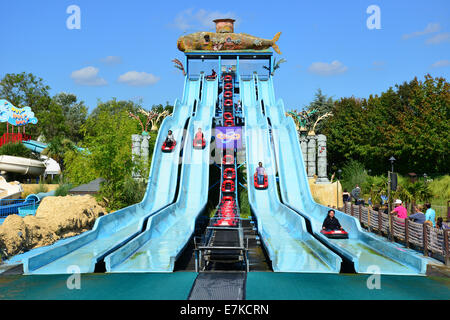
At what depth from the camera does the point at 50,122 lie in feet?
196

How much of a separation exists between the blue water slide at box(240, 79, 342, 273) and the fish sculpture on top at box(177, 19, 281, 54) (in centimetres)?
564

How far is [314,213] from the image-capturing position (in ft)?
57.1

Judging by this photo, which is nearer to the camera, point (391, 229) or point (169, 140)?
point (391, 229)

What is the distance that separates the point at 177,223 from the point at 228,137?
10.0m

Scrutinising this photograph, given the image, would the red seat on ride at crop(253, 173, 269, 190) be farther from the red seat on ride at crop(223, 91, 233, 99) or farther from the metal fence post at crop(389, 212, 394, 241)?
the red seat on ride at crop(223, 91, 233, 99)

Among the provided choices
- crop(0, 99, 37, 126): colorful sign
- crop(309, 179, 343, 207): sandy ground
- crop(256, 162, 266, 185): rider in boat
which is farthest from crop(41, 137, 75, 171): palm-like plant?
crop(309, 179, 343, 207): sandy ground

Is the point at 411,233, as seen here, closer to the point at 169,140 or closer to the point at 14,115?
the point at 169,140

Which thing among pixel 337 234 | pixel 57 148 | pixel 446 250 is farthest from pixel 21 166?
pixel 446 250

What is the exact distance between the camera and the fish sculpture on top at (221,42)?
34.3 m

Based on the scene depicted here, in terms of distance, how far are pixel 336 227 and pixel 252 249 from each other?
2642mm

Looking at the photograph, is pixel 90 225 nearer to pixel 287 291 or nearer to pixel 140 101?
pixel 287 291

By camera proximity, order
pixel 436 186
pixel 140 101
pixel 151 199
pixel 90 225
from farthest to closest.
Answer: pixel 140 101
pixel 436 186
pixel 151 199
pixel 90 225

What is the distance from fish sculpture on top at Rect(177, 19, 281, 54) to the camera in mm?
34312
